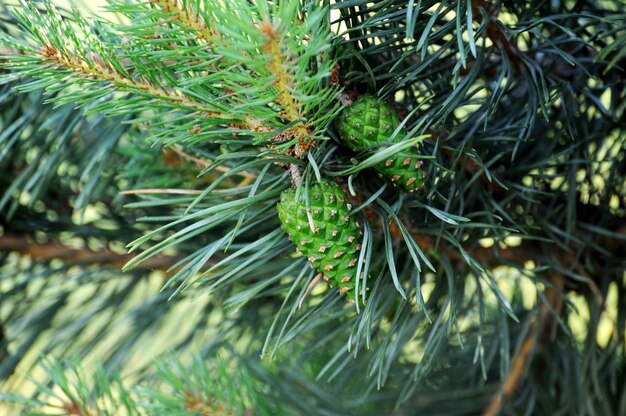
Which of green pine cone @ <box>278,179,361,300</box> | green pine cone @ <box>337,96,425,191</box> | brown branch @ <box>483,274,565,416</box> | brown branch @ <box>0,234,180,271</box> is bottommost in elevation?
brown branch @ <box>483,274,565,416</box>

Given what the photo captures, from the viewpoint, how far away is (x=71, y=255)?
550 millimetres

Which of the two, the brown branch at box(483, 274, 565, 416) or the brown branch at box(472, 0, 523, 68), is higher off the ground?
the brown branch at box(472, 0, 523, 68)

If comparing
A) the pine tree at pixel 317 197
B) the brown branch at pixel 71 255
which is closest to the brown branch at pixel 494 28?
the pine tree at pixel 317 197

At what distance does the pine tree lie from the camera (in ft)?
0.91

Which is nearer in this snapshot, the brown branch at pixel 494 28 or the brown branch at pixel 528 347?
the brown branch at pixel 494 28

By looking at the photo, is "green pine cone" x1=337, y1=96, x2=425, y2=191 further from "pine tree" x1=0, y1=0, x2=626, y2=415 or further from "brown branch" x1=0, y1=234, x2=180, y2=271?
"brown branch" x1=0, y1=234, x2=180, y2=271

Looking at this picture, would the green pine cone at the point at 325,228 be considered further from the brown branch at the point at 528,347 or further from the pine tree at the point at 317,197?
the brown branch at the point at 528,347

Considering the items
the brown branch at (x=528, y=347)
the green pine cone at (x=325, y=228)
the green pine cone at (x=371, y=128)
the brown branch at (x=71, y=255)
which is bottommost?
A: the brown branch at (x=528, y=347)

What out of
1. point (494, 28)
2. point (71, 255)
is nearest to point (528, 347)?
point (494, 28)

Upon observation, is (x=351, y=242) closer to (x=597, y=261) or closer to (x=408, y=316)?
(x=408, y=316)

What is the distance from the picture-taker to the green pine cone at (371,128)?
0.96 ft

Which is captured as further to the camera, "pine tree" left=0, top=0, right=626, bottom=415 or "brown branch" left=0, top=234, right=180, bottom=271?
"brown branch" left=0, top=234, right=180, bottom=271

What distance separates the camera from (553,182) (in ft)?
1.54

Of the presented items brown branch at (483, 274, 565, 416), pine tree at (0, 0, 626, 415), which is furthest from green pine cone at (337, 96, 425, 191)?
brown branch at (483, 274, 565, 416)
